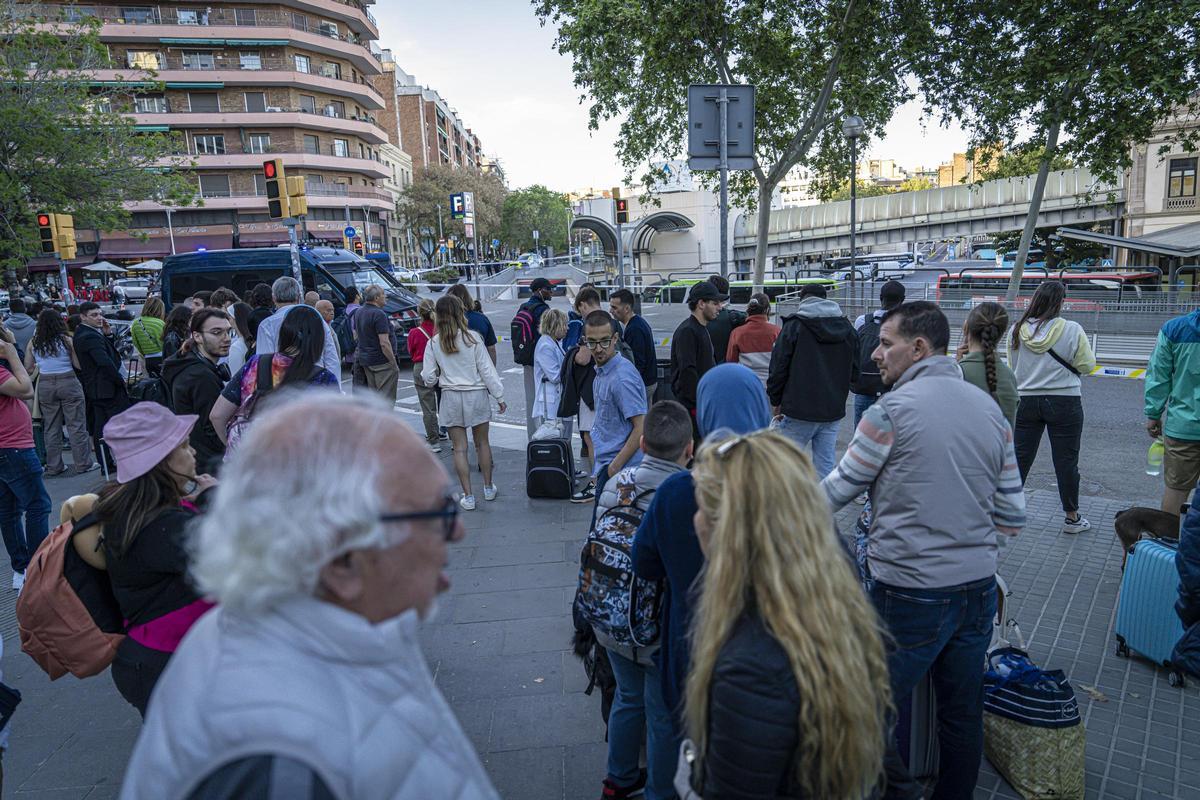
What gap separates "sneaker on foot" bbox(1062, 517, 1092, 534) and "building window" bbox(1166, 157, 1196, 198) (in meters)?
38.9

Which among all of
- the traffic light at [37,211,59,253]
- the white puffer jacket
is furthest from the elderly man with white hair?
the traffic light at [37,211,59,253]

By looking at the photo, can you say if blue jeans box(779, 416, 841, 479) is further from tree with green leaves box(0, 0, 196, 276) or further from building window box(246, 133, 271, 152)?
building window box(246, 133, 271, 152)

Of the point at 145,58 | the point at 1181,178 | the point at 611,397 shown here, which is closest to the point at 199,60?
the point at 145,58

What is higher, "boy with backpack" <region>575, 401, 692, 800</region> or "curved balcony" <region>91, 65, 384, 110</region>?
"curved balcony" <region>91, 65, 384, 110</region>

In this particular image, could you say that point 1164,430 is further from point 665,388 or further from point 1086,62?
point 1086,62

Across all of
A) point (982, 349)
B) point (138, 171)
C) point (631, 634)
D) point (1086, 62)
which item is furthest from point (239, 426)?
point (138, 171)

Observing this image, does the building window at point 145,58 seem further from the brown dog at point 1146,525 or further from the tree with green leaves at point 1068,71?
the brown dog at point 1146,525

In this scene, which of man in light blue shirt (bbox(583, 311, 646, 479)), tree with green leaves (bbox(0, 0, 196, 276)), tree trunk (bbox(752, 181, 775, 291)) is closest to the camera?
man in light blue shirt (bbox(583, 311, 646, 479))

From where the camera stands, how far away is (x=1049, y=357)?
18.6ft

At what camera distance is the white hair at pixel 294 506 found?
105cm

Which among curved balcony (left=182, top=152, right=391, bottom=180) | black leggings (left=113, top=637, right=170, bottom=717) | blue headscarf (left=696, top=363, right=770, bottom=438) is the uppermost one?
curved balcony (left=182, top=152, right=391, bottom=180)

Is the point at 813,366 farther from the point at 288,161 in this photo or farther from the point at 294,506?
the point at 288,161

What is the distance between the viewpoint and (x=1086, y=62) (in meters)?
12.9

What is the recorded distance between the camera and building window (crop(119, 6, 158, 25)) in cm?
5241
